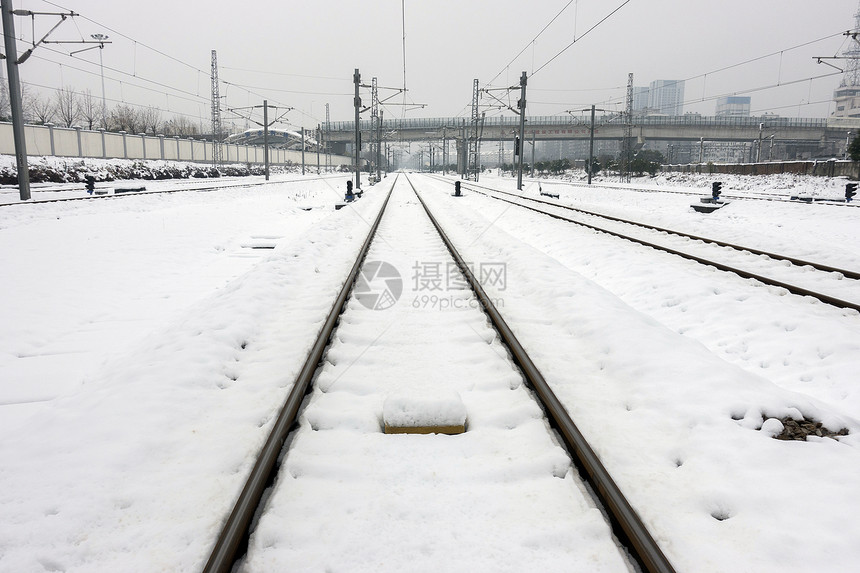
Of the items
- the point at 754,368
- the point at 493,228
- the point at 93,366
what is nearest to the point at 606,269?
the point at 754,368

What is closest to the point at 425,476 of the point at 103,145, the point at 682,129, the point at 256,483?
the point at 256,483

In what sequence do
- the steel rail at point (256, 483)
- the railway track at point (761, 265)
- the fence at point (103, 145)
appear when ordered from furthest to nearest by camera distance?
the fence at point (103, 145) → the railway track at point (761, 265) → the steel rail at point (256, 483)

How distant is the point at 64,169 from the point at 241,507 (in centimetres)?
4034

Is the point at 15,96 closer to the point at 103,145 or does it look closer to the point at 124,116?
the point at 103,145

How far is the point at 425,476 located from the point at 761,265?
9750mm

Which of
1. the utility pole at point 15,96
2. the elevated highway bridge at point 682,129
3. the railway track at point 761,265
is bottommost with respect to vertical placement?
the railway track at point 761,265

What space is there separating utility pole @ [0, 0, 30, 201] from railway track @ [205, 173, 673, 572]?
21.6 m

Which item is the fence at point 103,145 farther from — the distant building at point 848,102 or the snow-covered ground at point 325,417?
the distant building at point 848,102

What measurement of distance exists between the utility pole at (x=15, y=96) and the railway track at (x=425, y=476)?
2155cm

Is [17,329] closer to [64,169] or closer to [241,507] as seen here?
[241,507]

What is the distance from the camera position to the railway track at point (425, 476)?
101 inches

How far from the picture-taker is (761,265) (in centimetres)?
1016

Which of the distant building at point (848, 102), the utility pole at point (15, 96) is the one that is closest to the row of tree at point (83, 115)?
the utility pole at point (15, 96)

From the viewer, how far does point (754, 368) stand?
5.62m
